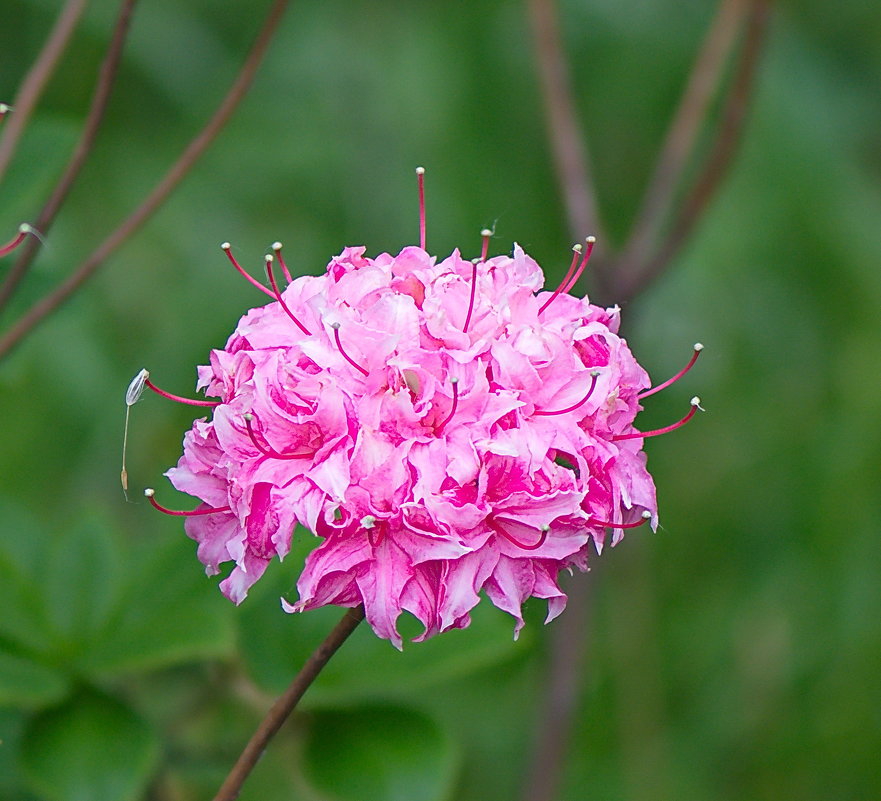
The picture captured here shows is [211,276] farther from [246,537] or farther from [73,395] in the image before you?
[246,537]

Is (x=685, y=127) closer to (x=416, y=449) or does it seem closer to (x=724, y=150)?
(x=724, y=150)

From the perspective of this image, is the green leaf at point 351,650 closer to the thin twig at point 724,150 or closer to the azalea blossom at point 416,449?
the azalea blossom at point 416,449

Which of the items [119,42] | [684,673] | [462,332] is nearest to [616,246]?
[684,673]

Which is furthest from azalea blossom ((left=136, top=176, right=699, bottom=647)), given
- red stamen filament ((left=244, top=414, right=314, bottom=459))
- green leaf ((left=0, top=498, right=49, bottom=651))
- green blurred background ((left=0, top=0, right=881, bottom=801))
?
green blurred background ((left=0, top=0, right=881, bottom=801))

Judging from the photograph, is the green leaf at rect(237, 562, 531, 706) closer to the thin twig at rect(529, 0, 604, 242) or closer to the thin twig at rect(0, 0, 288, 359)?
the thin twig at rect(0, 0, 288, 359)

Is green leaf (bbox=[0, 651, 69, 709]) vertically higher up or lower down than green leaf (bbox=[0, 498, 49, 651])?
higher up

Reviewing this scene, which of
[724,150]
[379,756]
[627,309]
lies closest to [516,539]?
[379,756]
